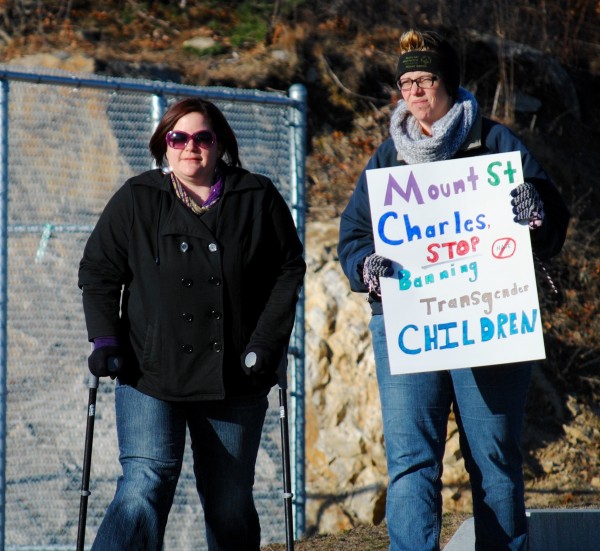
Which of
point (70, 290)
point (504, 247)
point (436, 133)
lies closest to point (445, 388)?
point (504, 247)

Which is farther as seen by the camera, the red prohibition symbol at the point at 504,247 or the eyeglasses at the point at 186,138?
the red prohibition symbol at the point at 504,247

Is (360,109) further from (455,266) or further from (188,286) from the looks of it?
(188,286)

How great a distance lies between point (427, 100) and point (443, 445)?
1.31 meters

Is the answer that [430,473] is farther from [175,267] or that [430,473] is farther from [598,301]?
[598,301]

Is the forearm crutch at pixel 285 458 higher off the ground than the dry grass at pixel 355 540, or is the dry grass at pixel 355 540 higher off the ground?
the forearm crutch at pixel 285 458

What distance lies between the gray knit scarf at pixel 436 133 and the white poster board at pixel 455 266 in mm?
53

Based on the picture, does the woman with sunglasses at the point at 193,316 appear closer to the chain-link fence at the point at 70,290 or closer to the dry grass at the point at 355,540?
the chain-link fence at the point at 70,290

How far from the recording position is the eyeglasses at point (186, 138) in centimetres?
392

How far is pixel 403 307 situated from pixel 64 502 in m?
2.79

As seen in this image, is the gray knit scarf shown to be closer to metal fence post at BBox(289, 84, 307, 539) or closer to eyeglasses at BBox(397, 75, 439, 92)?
eyeglasses at BBox(397, 75, 439, 92)

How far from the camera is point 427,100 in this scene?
4.03 meters

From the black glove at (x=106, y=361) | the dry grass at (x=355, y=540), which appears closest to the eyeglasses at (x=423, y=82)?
the black glove at (x=106, y=361)

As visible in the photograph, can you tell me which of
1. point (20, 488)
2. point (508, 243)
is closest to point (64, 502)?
point (20, 488)

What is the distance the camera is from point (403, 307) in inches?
160
